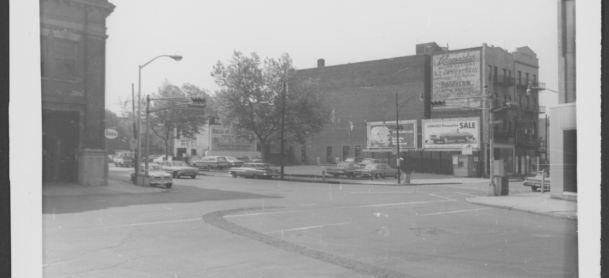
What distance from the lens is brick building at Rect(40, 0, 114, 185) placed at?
629 centimetres

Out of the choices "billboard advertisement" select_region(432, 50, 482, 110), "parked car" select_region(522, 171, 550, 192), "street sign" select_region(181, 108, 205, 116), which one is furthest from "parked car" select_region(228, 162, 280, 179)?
"parked car" select_region(522, 171, 550, 192)

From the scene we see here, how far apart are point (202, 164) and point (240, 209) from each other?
2.14 m

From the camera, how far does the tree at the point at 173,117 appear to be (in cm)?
871

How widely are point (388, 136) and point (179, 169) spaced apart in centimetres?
581

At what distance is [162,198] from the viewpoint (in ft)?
54.1

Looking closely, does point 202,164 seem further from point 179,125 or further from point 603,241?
point 603,241

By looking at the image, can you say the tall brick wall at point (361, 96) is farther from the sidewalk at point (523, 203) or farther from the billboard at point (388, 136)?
the sidewalk at point (523, 203)

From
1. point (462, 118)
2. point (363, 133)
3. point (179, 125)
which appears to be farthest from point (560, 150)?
point (179, 125)

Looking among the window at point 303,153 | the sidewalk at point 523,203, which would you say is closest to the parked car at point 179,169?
the window at point 303,153

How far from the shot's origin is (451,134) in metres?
8.95

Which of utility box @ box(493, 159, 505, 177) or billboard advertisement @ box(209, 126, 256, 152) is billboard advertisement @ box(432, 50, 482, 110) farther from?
billboard advertisement @ box(209, 126, 256, 152)

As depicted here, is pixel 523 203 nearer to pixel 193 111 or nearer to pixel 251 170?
pixel 251 170

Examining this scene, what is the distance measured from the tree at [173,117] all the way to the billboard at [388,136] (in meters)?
3.86

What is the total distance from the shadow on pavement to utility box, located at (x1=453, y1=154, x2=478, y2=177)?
Answer: 30.8ft
